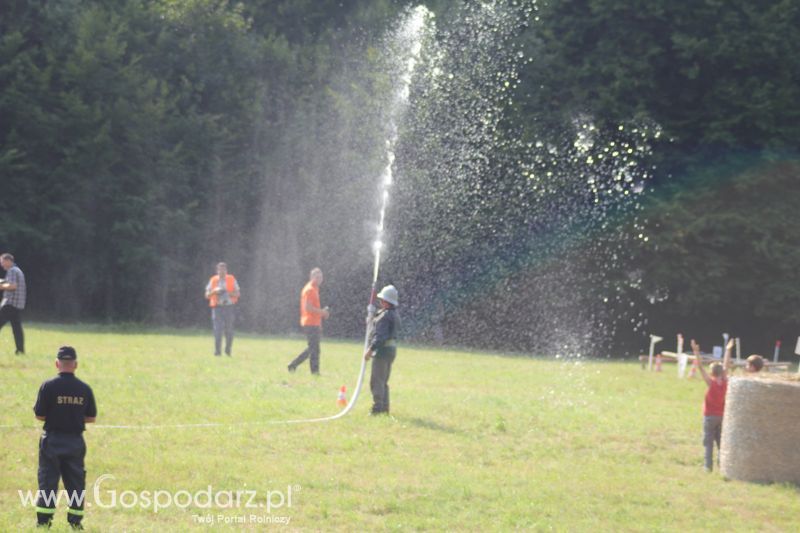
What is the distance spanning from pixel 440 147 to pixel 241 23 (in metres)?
10.8

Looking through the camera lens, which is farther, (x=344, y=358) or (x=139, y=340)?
(x=139, y=340)

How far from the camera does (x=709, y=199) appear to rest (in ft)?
138

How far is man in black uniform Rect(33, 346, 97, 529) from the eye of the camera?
9953 mm

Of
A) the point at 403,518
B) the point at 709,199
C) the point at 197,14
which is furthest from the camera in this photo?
the point at 197,14

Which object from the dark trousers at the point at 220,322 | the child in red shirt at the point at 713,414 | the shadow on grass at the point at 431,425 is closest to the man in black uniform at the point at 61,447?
the shadow on grass at the point at 431,425

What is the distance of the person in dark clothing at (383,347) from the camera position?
17.6 metres

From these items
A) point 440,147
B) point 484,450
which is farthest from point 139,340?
point 484,450

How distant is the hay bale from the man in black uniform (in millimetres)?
8377

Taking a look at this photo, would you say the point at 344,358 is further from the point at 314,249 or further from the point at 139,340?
the point at 314,249

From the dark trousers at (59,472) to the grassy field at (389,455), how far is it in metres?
0.27

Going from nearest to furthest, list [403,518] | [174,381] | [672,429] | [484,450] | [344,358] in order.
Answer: [403,518], [484,450], [672,429], [174,381], [344,358]

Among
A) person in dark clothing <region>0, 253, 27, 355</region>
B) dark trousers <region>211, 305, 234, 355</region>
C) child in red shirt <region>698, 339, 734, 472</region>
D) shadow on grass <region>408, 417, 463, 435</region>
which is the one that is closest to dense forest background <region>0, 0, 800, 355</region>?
dark trousers <region>211, 305, 234, 355</region>

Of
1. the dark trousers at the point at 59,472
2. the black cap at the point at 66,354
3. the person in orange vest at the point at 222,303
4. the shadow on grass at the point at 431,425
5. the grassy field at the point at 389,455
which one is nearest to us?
the dark trousers at the point at 59,472

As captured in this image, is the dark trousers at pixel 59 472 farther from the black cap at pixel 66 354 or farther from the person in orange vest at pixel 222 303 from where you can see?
the person in orange vest at pixel 222 303
